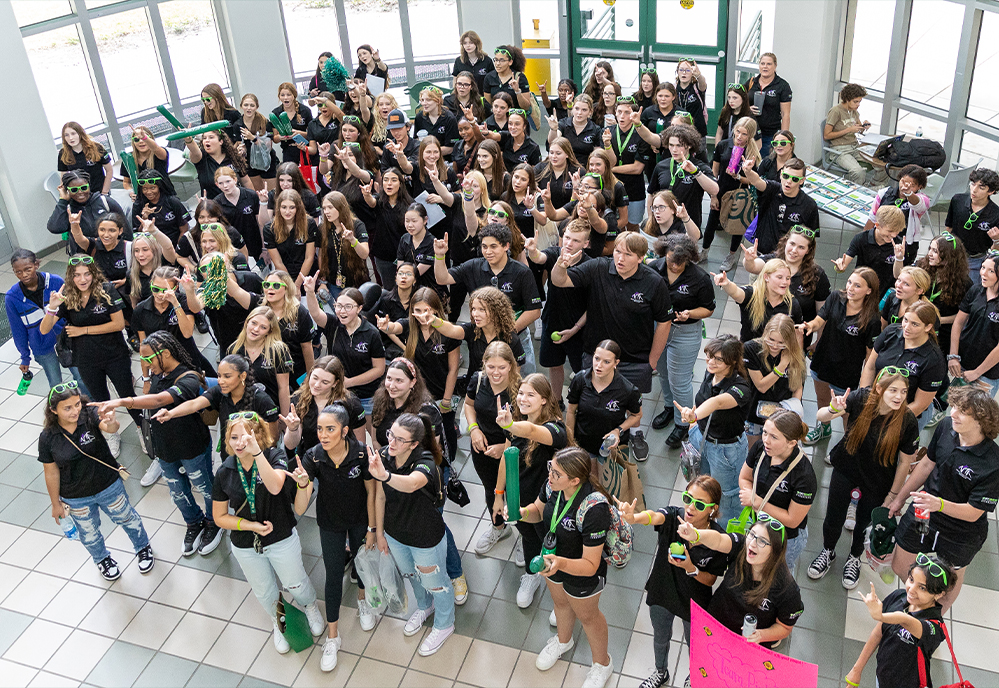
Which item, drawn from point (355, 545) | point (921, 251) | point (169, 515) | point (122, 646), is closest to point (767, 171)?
point (921, 251)

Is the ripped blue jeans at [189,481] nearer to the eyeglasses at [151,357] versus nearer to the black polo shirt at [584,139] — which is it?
the eyeglasses at [151,357]

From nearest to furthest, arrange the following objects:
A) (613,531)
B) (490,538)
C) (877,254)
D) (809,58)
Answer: (613,531) < (490,538) < (877,254) < (809,58)

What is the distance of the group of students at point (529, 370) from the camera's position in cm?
462

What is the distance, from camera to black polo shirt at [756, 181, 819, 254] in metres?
7.15

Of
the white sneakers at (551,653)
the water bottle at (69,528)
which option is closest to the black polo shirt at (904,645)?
the white sneakers at (551,653)

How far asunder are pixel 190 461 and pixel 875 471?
14.3ft

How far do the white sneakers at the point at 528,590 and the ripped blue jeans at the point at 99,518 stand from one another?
2638 mm

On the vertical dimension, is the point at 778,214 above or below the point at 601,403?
above

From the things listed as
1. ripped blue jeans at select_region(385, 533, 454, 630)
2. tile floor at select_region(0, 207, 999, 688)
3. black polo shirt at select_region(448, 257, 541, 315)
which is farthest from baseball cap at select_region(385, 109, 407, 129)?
ripped blue jeans at select_region(385, 533, 454, 630)

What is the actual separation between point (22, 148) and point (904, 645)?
10154 millimetres

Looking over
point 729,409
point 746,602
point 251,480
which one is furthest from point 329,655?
point 729,409

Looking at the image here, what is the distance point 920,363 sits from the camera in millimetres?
5336

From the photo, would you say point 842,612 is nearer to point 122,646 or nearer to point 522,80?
point 122,646

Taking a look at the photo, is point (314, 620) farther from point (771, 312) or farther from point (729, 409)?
point (771, 312)
